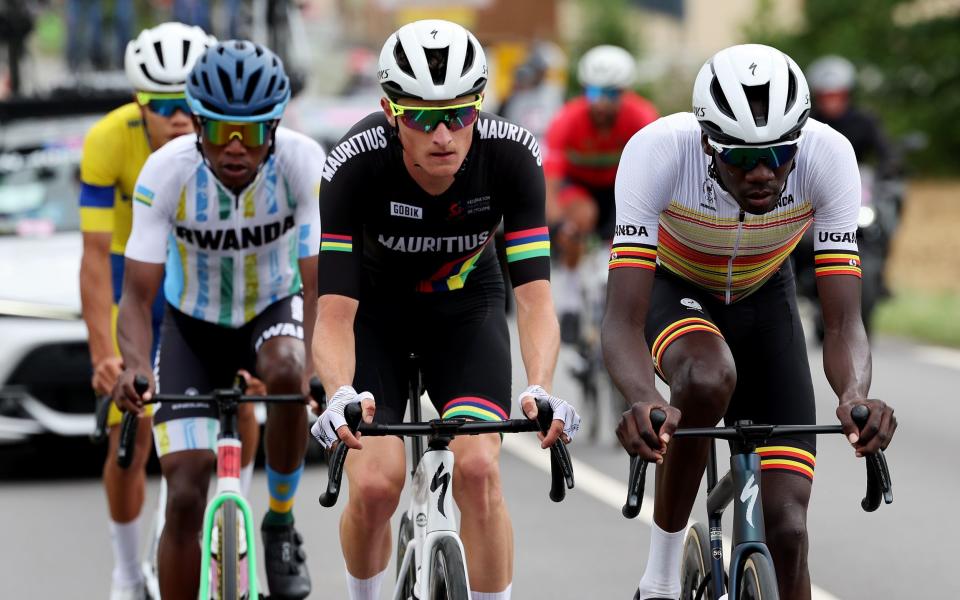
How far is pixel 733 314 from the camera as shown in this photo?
5.67 metres

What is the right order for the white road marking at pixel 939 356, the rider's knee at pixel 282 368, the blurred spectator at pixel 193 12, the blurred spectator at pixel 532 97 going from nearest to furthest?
the rider's knee at pixel 282 368
the white road marking at pixel 939 356
the blurred spectator at pixel 532 97
the blurred spectator at pixel 193 12

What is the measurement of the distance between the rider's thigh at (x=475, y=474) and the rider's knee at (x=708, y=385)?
23.2 inches

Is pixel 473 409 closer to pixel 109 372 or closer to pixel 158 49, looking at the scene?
pixel 109 372

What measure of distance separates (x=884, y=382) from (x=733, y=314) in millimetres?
7984

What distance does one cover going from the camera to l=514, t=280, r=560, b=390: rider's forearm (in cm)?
543

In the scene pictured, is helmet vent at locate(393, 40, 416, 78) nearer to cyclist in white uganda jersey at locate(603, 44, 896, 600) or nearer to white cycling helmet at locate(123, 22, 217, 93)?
cyclist in white uganda jersey at locate(603, 44, 896, 600)

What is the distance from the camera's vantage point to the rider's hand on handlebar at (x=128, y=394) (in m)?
5.90

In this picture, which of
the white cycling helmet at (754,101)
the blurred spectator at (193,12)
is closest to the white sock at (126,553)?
the white cycling helmet at (754,101)

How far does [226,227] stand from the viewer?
6559mm

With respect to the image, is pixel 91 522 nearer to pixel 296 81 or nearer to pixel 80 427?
pixel 80 427

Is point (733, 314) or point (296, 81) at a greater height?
point (296, 81)

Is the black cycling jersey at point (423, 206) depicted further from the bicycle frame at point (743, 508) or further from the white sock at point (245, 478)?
the white sock at point (245, 478)

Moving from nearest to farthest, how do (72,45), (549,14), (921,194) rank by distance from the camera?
1. (72,45)
2. (921,194)
3. (549,14)

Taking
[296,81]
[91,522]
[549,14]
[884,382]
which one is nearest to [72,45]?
[296,81]
